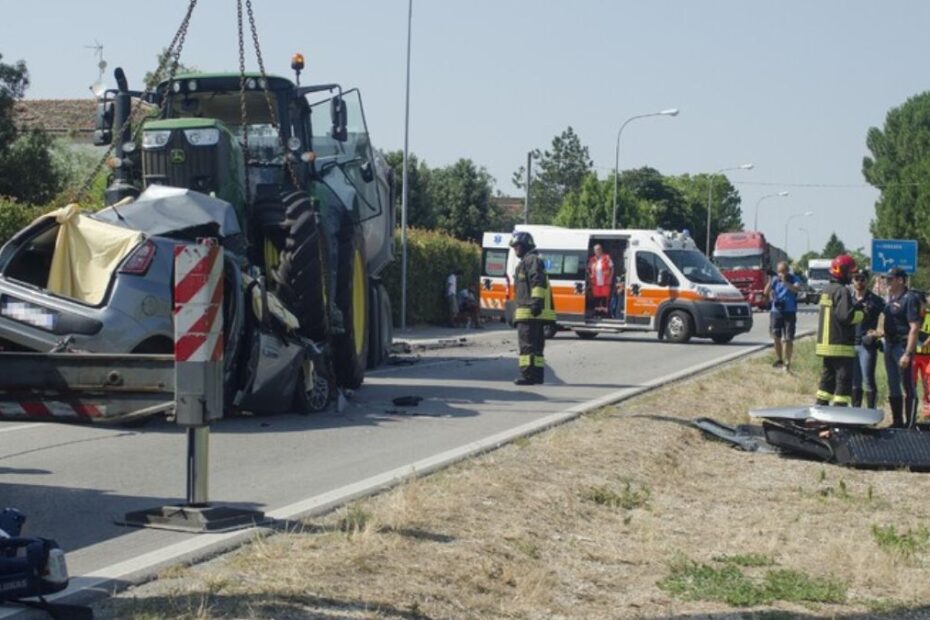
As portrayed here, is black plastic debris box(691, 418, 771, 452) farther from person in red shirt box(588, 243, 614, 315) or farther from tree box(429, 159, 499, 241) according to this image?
tree box(429, 159, 499, 241)

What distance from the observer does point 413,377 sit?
19.1 m

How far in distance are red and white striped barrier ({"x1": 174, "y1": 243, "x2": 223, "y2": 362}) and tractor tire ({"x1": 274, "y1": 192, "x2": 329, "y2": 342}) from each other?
6.06 metres

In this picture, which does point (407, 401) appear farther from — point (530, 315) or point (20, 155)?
point (20, 155)

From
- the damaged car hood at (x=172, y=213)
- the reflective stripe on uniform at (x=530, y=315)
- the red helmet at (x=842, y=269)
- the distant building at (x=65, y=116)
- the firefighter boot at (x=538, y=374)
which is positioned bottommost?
the firefighter boot at (x=538, y=374)

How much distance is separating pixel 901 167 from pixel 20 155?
9110cm

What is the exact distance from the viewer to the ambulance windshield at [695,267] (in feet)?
97.6

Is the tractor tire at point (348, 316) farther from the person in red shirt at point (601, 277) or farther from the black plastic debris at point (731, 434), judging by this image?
the person in red shirt at point (601, 277)

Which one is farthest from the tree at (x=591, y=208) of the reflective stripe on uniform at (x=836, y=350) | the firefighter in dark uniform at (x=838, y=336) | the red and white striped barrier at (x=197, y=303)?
the red and white striped barrier at (x=197, y=303)

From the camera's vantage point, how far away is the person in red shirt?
30.5m

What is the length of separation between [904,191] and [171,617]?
96.2 metres

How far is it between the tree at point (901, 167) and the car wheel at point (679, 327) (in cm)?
6437

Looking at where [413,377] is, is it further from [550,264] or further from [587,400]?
[550,264]

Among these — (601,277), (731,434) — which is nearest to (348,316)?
(731,434)

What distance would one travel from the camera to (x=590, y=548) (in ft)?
27.6
